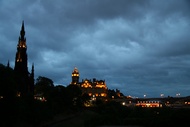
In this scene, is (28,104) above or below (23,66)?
below

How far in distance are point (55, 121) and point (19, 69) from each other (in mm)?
51396

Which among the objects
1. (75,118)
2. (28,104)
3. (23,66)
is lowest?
(75,118)

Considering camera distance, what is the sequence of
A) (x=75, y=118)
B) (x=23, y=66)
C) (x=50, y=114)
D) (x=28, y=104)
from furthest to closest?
(x=23, y=66) → (x=75, y=118) → (x=50, y=114) → (x=28, y=104)

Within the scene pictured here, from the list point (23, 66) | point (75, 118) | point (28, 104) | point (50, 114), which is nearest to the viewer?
point (28, 104)

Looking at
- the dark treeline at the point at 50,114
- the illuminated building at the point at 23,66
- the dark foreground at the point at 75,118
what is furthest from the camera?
the illuminated building at the point at 23,66

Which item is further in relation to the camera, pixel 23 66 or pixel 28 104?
pixel 23 66

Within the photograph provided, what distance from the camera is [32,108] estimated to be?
99.4 m

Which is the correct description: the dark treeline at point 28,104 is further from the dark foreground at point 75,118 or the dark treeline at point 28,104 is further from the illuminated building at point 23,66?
the illuminated building at point 23,66

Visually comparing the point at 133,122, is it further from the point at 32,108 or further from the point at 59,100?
the point at 59,100

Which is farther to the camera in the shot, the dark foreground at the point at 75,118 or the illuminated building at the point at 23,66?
the illuminated building at the point at 23,66

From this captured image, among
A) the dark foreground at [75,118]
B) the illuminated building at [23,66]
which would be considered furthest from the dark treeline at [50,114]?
the illuminated building at [23,66]

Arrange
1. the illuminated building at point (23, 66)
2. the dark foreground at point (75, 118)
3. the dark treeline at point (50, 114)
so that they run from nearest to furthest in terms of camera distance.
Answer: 1. the dark treeline at point (50, 114)
2. the dark foreground at point (75, 118)
3. the illuminated building at point (23, 66)

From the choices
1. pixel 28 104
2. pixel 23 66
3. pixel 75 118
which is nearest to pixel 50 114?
pixel 28 104

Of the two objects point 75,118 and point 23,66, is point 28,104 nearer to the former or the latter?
point 75,118
